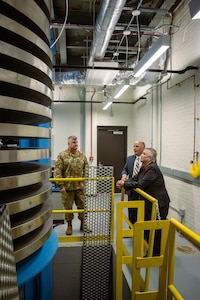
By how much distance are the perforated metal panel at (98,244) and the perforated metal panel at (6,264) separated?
8.03 ft

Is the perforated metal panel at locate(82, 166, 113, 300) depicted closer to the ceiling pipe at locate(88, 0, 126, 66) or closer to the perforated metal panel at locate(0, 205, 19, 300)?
the ceiling pipe at locate(88, 0, 126, 66)

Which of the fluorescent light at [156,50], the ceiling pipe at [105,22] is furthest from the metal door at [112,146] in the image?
the fluorescent light at [156,50]

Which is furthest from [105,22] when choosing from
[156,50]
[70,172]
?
[70,172]

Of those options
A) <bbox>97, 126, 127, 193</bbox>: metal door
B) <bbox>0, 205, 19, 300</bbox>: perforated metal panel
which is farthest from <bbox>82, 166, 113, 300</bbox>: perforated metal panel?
<bbox>97, 126, 127, 193</bbox>: metal door

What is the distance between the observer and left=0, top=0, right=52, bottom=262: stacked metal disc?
21.3 inches

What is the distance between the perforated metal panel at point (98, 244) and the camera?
297 cm

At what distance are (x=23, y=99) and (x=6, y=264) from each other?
385mm

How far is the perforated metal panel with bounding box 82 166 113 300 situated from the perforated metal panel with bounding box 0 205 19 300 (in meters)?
2.45

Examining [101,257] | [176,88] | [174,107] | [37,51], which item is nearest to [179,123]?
[174,107]

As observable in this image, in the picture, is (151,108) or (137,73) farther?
(151,108)

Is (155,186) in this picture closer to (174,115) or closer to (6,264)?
(174,115)

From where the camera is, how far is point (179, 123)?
4.29 m

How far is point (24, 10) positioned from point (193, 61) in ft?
12.4

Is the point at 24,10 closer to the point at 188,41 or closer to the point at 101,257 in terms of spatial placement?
the point at 101,257
